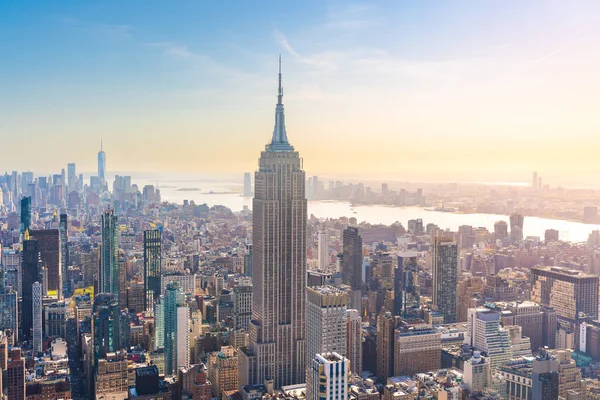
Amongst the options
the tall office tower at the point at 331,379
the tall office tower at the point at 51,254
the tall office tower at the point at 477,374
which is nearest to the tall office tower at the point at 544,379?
the tall office tower at the point at 477,374

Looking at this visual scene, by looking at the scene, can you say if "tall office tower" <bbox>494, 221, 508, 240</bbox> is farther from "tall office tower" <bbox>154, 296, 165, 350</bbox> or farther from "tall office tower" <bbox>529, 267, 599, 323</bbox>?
"tall office tower" <bbox>154, 296, 165, 350</bbox>

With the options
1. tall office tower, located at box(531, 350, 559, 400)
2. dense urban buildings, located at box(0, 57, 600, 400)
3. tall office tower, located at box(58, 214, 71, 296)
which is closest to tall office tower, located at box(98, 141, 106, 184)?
dense urban buildings, located at box(0, 57, 600, 400)

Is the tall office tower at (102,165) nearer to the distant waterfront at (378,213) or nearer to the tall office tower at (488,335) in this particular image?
the distant waterfront at (378,213)

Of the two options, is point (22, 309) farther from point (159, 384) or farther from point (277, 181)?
point (277, 181)

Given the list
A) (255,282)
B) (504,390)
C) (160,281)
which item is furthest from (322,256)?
(504,390)

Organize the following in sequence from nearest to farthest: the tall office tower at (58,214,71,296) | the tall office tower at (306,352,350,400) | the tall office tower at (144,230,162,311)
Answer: the tall office tower at (306,352,350,400), the tall office tower at (144,230,162,311), the tall office tower at (58,214,71,296)

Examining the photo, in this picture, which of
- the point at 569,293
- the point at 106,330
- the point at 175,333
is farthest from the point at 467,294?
the point at 106,330

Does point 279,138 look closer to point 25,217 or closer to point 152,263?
point 152,263
